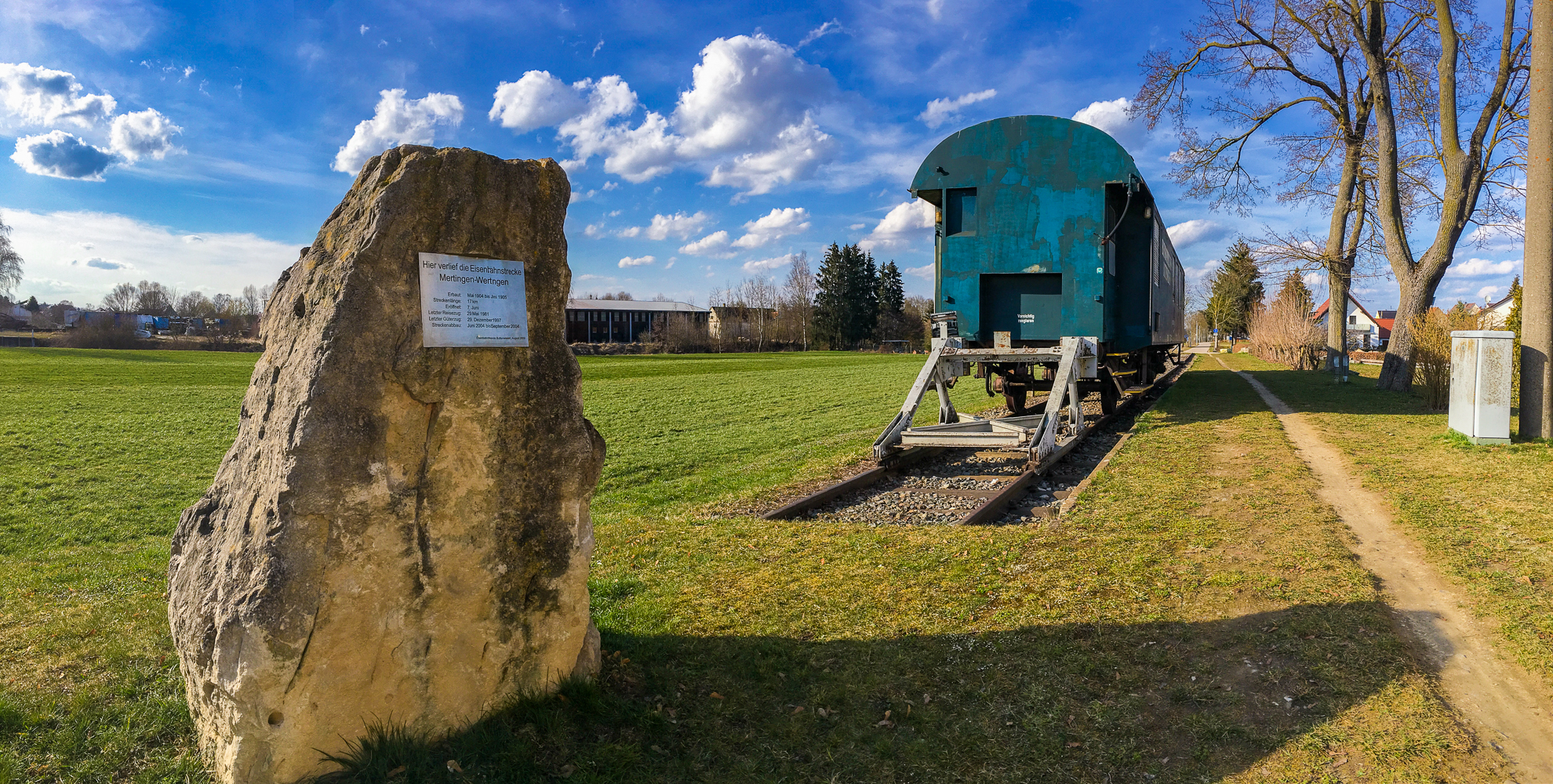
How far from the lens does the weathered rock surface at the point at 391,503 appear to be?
3.01m

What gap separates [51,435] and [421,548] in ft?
51.0

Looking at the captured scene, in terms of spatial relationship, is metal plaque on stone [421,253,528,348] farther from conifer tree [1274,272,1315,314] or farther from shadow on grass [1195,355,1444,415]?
conifer tree [1274,272,1315,314]

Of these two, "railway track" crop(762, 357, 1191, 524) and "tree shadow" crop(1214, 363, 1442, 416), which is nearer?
"railway track" crop(762, 357, 1191, 524)

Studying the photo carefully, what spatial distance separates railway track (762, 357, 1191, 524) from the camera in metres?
7.77

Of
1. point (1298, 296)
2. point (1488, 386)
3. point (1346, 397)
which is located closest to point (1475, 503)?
point (1488, 386)

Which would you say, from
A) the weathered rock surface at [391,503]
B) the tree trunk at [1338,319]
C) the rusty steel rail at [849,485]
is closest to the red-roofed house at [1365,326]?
the tree trunk at [1338,319]

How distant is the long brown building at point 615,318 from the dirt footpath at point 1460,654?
80597 mm

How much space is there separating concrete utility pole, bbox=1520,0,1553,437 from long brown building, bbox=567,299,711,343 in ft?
251

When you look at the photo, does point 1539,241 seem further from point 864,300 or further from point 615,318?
point 615,318

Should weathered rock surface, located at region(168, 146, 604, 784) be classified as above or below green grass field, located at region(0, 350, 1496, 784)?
above

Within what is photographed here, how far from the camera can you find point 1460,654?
13.5ft

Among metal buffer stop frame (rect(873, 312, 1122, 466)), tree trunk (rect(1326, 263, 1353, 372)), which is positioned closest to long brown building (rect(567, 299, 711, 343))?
tree trunk (rect(1326, 263, 1353, 372))

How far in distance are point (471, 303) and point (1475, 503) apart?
8.51m

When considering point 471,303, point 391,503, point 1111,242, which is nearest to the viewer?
point 391,503
